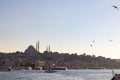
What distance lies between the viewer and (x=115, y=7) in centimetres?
5719

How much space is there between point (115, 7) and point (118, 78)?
2288 centimetres

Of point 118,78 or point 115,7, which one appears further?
point 118,78

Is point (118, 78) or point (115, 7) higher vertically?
point (115, 7)

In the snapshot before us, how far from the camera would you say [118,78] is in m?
77.3
